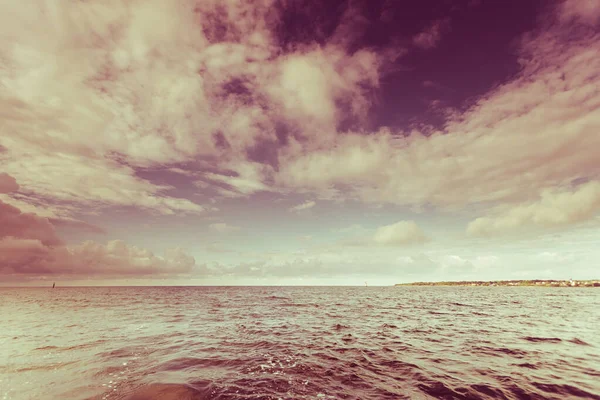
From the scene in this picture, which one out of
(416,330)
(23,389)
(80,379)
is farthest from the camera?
(416,330)

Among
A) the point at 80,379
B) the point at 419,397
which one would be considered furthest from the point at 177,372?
the point at 419,397

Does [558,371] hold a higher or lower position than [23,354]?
higher

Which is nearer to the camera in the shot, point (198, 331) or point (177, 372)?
point (177, 372)

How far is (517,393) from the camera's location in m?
10.2

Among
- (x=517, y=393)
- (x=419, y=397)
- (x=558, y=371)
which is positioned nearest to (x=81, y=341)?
(x=419, y=397)

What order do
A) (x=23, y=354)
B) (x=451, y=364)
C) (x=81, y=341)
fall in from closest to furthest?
(x=451, y=364) < (x=23, y=354) < (x=81, y=341)

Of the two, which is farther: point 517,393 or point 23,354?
Answer: point 23,354

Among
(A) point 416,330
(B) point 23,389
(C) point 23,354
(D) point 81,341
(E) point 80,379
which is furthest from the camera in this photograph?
(A) point 416,330

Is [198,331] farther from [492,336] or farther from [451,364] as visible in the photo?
[492,336]

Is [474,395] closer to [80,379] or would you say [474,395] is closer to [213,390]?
[213,390]

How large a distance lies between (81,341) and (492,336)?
3182 centimetres

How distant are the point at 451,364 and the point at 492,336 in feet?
33.9

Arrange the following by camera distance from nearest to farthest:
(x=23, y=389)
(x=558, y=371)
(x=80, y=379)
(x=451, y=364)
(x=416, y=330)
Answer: (x=23, y=389), (x=80, y=379), (x=558, y=371), (x=451, y=364), (x=416, y=330)

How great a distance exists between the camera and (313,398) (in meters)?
9.78
